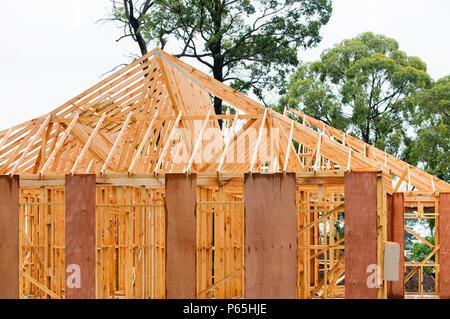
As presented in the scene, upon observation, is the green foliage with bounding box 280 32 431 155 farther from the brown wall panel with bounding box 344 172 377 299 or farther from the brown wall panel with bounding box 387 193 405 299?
the brown wall panel with bounding box 344 172 377 299

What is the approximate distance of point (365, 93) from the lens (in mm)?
38219

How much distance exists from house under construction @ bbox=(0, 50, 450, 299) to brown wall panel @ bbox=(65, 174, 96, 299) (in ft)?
0.07

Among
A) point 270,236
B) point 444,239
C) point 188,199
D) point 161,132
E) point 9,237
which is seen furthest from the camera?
point 444,239

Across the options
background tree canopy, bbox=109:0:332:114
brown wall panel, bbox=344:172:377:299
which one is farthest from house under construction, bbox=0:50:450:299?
background tree canopy, bbox=109:0:332:114

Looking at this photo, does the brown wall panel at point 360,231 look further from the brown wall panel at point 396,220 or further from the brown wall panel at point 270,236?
the brown wall panel at point 396,220

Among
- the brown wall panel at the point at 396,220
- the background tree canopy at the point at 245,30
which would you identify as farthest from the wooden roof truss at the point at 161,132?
the background tree canopy at the point at 245,30

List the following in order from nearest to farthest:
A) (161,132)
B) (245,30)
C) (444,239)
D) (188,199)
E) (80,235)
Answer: (188,199) < (80,235) < (161,132) < (444,239) < (245,30)

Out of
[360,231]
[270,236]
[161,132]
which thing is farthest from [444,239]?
[161,132]

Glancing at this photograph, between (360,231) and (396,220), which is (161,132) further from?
(396,220)

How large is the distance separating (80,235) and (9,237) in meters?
1.75

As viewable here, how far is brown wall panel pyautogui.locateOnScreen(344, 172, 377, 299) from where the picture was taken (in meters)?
13.8

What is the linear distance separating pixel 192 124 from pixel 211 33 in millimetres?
16683

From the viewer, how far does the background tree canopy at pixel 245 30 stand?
107 ft

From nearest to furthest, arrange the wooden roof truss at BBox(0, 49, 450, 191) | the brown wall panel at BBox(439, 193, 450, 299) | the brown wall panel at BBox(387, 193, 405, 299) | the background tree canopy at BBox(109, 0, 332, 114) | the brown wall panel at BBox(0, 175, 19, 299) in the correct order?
the brown wall panel at BBox(0, 175, 19, 299) → the wooden roof truss at BBox(0, 49, 450, 191) → the brown wall panel at BBox(387, 193, 405, 299) → the brown wall panel at BBox(439, 193, 450, 299) → the background tree canopy at BBox(109, 0, 332, 114)
